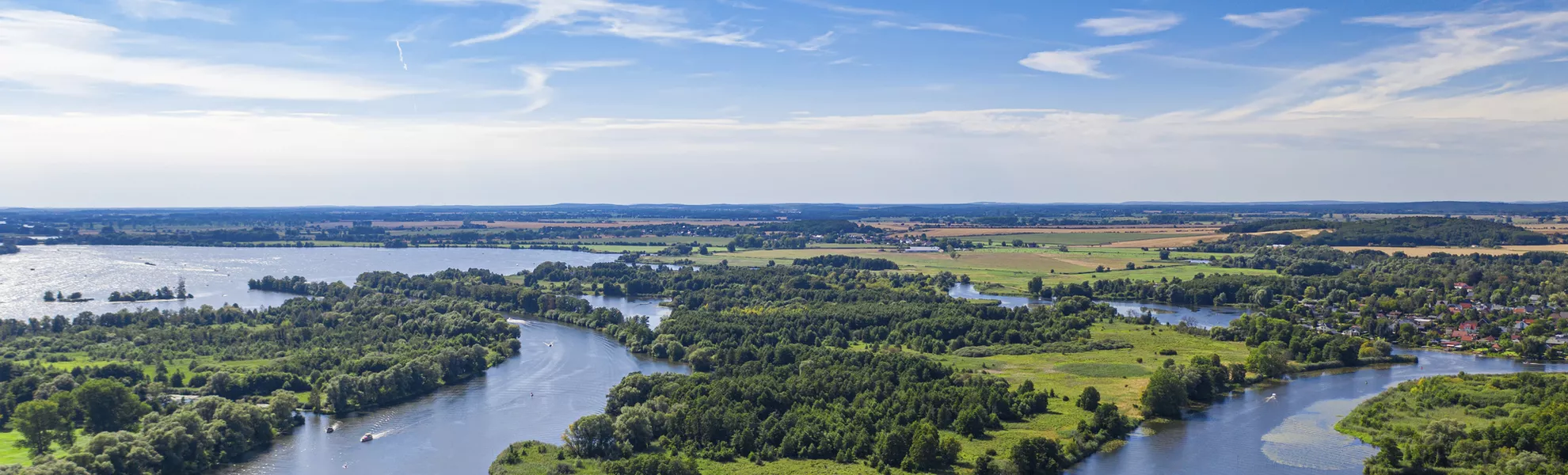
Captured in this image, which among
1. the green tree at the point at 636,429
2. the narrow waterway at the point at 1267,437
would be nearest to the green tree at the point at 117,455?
the green tree at the point at 636,429

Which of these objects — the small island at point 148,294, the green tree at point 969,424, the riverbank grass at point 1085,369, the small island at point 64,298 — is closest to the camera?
the green tree at point 969,424

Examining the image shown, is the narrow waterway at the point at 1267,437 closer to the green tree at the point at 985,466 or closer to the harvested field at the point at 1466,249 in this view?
the green tree at the point at 985,466

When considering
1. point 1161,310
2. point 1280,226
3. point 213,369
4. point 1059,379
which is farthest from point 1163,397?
point 1280,226

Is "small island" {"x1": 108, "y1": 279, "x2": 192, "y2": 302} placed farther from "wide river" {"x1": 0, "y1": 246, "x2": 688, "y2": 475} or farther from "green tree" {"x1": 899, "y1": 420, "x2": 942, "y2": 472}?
"green tree" {"x1": 899, "y1": 420, "x2": 942, "y2": 472}

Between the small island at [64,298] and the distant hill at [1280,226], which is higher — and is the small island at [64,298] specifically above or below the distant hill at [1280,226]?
below

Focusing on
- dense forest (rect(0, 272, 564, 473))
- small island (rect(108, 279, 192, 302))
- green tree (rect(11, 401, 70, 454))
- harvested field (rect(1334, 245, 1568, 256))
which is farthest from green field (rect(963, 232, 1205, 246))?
green tree (rect(11, 401, 70, 454))

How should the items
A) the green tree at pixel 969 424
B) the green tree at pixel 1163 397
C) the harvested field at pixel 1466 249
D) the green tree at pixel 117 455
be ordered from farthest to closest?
the harvested field at pixel 1466 249 < the green tree at pixel 1163 397 < the green tree at pixel 969 424 < the green tree at pixel 117 455
